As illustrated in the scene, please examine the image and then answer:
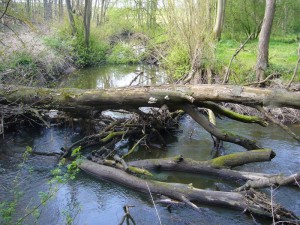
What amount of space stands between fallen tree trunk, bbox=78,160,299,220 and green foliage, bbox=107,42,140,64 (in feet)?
66.8

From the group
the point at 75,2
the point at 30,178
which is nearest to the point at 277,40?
the point at 75,2

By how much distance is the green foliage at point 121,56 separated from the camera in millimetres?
26719

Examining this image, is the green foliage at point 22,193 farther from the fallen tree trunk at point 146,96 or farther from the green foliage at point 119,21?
the green foliage at point 119,21

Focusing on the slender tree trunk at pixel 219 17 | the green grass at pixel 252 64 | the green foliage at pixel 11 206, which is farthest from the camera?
the slender tree trunk at pixel 219 17

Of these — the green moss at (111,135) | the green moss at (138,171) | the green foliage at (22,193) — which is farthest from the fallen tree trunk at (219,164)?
the green foliage at (22,193)

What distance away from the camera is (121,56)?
90.3 feet

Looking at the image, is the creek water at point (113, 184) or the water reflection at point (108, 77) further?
the water reflection at point (108, 77)

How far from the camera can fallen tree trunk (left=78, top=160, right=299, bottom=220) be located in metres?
5.28

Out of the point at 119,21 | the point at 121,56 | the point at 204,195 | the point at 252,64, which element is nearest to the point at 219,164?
the point at 204,195

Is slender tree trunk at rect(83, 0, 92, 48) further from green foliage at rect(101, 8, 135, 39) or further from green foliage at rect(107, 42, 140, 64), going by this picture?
green foliage at rect(101, 8, 135, 39)

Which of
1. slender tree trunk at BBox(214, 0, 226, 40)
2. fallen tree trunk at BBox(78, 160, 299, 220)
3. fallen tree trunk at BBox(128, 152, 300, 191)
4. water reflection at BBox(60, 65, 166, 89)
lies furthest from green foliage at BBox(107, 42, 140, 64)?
fallen tree trunk at BBox(78, 160, 299, 220)

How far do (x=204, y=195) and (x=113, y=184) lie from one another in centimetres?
176

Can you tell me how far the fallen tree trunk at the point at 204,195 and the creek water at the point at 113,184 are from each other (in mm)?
126

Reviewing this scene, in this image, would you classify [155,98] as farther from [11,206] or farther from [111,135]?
[11,206]
